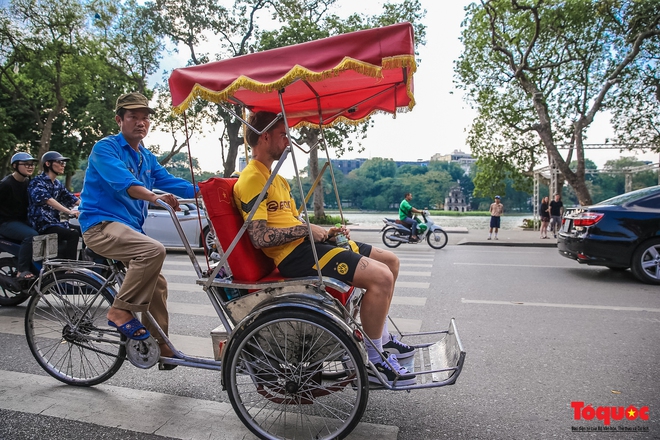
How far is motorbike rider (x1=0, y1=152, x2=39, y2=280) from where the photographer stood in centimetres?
477

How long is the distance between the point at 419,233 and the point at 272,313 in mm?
10335

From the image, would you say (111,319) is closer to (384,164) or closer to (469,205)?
(384,164)

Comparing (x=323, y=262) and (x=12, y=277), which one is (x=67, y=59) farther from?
(x=323, y=262)

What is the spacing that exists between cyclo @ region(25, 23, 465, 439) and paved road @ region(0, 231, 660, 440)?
24 centimetres

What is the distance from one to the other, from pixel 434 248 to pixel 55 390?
10.4m

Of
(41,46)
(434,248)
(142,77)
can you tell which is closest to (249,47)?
(142,77)

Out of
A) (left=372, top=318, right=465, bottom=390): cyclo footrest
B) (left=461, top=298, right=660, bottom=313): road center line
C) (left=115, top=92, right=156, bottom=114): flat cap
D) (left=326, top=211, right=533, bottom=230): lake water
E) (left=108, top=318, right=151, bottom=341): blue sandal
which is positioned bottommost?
(left=326, top=211, right=533, bottom=230): lake water

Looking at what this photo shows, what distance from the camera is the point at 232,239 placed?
2553 mm

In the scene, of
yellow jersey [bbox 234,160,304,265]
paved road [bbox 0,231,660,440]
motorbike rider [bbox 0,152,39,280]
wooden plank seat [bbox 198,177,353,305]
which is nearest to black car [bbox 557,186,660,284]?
paved road [bbox 0,231,660,440]

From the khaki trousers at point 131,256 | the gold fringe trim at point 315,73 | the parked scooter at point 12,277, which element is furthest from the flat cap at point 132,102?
the parked scooter at point 12,277

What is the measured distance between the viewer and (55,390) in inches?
116

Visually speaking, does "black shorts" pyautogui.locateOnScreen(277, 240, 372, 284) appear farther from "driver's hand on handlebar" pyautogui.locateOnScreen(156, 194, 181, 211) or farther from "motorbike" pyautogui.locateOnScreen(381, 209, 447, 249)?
"motorbike" pyautogui.locateOnScreen(381, 209, 447, 249)

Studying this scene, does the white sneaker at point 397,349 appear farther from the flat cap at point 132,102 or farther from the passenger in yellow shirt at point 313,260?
the flat cap at point 132,102

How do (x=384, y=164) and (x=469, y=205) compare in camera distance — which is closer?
(x=384, y=164)
